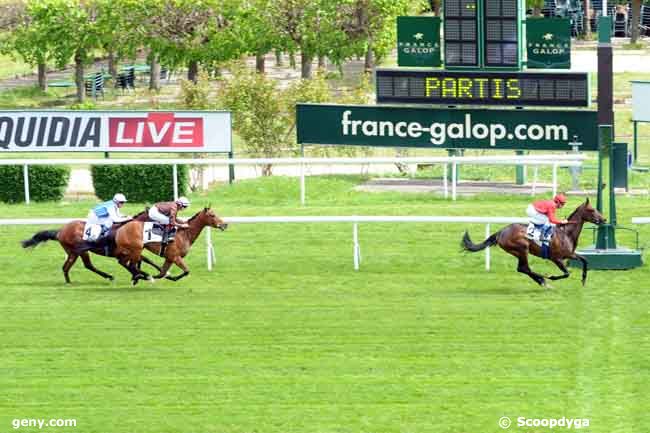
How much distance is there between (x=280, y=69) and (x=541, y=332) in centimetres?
3041

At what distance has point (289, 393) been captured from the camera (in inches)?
450

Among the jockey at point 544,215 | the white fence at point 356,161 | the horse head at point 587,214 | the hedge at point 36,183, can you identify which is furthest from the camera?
the hedge at point 36,183

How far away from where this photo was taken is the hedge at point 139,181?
20.5m

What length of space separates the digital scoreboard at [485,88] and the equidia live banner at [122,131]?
2.18m

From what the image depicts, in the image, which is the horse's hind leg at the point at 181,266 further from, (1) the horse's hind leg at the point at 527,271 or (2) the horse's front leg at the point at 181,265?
(1) the horse's hind leg at the point at 527,271

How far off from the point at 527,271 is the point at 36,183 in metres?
7.97

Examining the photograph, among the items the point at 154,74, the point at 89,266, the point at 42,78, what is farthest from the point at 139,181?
the point at 42,78

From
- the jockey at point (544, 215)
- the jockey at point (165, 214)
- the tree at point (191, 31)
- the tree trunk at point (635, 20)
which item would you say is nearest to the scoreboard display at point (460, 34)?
the jockey at point (544, 215)

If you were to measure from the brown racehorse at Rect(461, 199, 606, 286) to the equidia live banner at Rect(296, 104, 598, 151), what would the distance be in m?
5.72

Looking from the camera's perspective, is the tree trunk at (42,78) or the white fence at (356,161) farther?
the tree trunk at (42,78)

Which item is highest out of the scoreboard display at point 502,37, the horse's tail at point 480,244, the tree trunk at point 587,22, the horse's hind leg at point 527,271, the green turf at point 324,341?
the scoreboard display at point 502,37

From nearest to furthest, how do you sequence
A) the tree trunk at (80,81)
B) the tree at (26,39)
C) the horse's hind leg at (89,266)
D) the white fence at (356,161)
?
the horse's hind leg at (89,266) → the white fence at (356,161) → the tree trunk at (80,81) → the tree at (26,39)

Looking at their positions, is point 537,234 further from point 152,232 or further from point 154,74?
point 154,74

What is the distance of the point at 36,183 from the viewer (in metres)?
20.5
